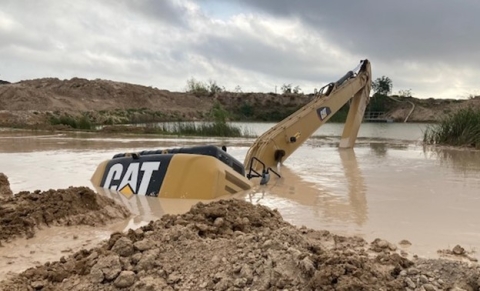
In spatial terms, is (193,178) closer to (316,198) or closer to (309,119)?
(316,198)

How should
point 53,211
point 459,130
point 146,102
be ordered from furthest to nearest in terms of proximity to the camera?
1. point 146,102
2. point 459,130
3. point 53,211

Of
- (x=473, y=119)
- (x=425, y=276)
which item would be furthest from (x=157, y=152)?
(x=473, y=119)

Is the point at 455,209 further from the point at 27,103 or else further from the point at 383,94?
the point at 383,94

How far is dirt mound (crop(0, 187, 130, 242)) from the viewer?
14.6ft

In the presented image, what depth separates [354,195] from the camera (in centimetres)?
696

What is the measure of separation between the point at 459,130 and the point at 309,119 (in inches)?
324

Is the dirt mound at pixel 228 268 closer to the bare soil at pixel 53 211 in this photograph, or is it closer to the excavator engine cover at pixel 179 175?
the bare soil at pixel 53 211

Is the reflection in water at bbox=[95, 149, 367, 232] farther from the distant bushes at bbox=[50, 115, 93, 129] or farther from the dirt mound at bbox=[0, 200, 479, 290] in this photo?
the distant bushes at bbox=[50, 115, 93, 129]

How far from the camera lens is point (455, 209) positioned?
5.93 metres

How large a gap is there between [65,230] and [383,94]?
217 feet

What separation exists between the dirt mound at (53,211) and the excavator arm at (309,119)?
3.65 m

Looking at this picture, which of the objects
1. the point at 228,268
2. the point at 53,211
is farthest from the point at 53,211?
the point at 228,268

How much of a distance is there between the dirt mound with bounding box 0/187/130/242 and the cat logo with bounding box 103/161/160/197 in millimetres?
1315

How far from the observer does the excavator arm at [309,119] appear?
976cm
